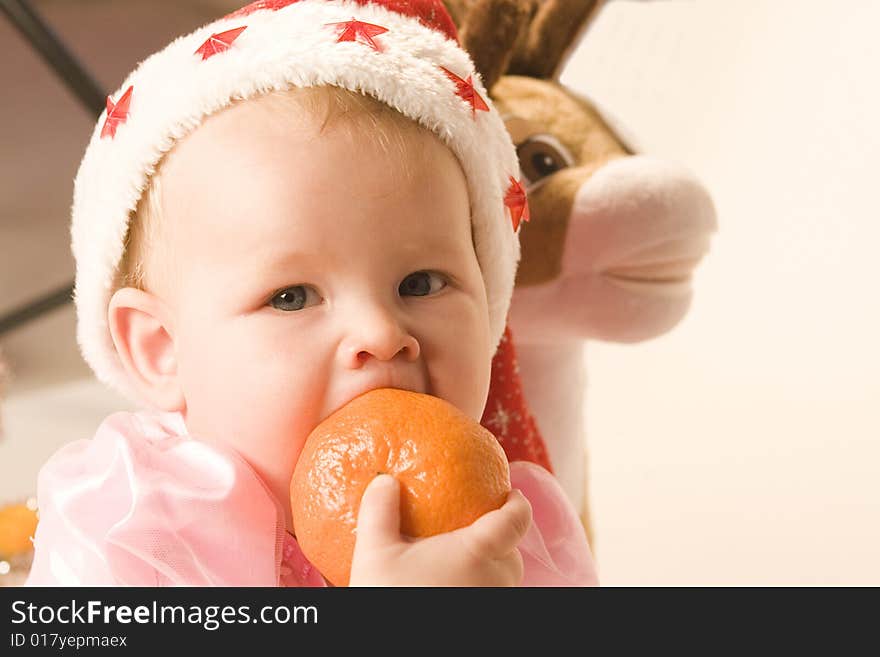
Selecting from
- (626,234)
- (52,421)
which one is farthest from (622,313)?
(52,421)

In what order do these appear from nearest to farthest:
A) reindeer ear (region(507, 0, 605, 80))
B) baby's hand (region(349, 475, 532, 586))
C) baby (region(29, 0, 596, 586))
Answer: baby's hand (region(349, 475, 532, 586)), baby (region(29, 0, 596, 586)), reindeer ear (region(507, 0, 605, 80))

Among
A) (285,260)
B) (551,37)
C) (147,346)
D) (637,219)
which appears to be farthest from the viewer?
(551,37)

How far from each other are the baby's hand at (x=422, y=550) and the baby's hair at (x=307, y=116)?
0.27m

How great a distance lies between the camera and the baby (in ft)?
2.21

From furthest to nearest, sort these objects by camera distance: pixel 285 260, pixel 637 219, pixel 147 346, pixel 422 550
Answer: pixel 637 219 < pixel 147 346 < pixel 285 260 < pixel 422 550

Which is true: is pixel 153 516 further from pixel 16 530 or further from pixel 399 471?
pixel 16 530

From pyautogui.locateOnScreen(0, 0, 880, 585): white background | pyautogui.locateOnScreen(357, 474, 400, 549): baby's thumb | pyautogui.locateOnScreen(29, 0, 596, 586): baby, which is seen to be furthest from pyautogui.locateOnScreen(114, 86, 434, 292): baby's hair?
pyautogui.locateOnScreen(0, 0, 880, 585): white background

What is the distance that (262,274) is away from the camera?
2.23ft

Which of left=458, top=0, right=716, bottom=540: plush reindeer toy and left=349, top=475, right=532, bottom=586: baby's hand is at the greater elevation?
left=349, top=475, right=532, bottom=586: baby's hand

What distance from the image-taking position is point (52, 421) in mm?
1801

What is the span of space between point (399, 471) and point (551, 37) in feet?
2.34

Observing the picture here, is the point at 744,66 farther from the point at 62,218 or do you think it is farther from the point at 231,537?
the point at 62,218

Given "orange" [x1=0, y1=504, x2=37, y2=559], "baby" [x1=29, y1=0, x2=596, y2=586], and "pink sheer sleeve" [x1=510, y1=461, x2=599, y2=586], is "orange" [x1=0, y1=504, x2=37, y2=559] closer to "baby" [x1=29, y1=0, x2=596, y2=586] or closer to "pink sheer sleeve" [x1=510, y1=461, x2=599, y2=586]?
"baby" [x1=29, y1=0, x2=596, y2=586]

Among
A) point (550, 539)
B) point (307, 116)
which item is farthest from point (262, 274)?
point (550, 539)
